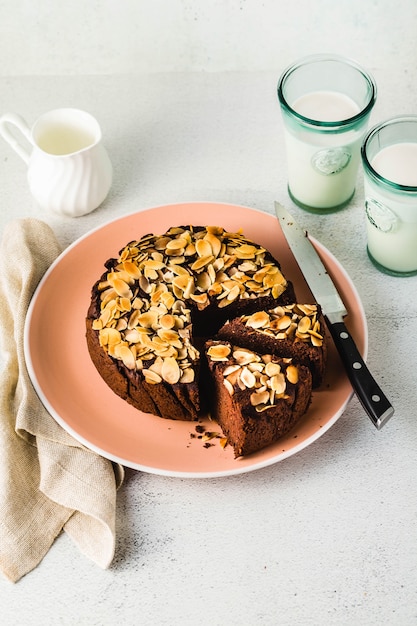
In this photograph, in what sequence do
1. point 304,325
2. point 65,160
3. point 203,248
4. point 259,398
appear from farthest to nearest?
point 65,160 → point 203,248 → point 304,325 → point 259,398

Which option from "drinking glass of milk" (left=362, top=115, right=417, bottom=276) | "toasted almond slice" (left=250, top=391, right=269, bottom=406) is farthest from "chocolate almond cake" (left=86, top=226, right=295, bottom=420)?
"drinking glass of milk" (left=362, top=115, right=417, bottom=276)

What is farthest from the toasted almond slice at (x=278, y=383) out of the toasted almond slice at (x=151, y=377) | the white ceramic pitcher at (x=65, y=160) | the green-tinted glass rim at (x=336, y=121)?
the white ceramic pitcher at (x=65, y=160)

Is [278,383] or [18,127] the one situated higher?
[18,127]

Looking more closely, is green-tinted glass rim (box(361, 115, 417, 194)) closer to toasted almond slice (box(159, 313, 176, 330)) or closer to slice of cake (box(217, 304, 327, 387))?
slice of cake (box(217, 304, 327, 387))

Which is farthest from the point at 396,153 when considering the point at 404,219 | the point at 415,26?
the point at 415,26

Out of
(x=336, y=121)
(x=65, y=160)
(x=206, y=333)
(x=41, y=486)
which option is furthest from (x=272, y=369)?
(x=65, y=160)

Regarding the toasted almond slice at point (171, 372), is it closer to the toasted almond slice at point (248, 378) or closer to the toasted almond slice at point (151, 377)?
the toasted almond slice at point (151, 377)

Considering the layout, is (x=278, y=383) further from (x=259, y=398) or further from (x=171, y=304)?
(x=171, y=304)
